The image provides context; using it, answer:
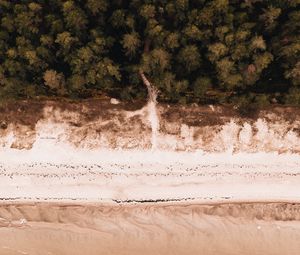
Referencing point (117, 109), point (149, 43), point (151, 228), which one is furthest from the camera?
point (151, 228)

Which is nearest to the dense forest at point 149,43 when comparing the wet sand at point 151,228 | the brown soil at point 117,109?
the brown soil at point 117,109

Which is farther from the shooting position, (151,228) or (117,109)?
(151,228)

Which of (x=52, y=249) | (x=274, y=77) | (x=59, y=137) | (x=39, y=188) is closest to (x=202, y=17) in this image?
(x=274, y=77)

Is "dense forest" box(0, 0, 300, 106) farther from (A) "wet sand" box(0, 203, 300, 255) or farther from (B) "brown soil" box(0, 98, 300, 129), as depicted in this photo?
(A) "wet sand" box(0, 203, 300, 255)

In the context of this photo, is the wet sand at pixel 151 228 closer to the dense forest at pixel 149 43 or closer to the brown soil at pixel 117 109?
the brown soil at pixel 117 109

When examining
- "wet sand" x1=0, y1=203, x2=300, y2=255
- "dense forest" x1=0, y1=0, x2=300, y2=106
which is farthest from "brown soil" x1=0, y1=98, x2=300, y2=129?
"wet sand" x1=0, y1=203, x2=300, y2=255

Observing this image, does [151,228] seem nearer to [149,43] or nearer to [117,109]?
[117,109]

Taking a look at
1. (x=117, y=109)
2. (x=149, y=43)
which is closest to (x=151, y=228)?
(x=117, y=109)
